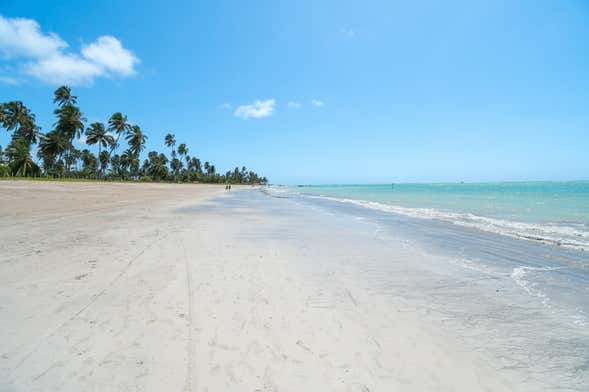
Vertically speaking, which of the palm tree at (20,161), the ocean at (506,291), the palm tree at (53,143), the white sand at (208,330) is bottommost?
the ocean at (506,291)

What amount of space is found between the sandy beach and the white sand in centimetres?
2

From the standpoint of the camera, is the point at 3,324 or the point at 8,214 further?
the point at 8,214

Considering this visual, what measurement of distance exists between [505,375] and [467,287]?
8.89 feet

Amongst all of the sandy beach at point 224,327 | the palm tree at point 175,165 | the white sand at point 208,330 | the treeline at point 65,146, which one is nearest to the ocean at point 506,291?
the sandy beach at point 224,327

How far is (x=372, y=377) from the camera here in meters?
2.72

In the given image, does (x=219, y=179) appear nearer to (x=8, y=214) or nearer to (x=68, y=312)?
(x=8, y=214)

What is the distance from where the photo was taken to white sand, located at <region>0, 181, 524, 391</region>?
265 cm

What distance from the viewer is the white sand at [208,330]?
2654mm

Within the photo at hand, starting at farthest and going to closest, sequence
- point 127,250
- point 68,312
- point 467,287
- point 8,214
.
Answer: point 8,214, point 127,250, point 467,287, point 68,312

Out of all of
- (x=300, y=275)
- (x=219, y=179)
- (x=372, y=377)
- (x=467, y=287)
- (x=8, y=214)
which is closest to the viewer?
(x=372, y=377)

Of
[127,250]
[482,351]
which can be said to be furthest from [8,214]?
[482,351]

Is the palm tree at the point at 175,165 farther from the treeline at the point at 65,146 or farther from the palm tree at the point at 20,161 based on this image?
the palm tree at the point at 20,161

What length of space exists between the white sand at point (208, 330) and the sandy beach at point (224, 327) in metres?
0.02

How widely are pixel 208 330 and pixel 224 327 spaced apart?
21 centimetres
